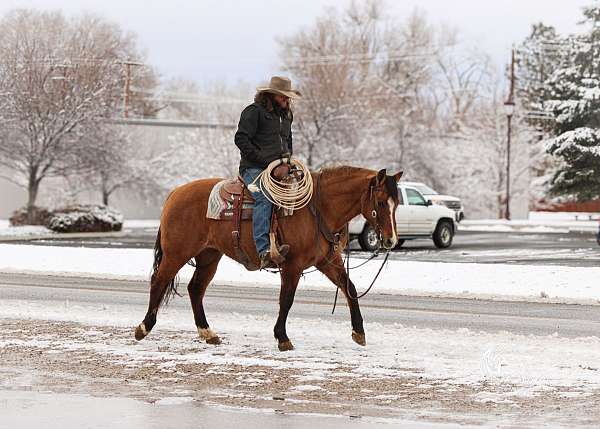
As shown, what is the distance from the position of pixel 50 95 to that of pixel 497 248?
19.6m

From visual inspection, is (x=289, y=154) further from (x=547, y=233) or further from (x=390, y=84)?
(x=390, y=84)

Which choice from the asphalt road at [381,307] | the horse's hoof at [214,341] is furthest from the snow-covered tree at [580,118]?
the horse's hoof at [214,341]

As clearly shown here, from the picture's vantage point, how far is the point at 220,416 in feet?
24.6

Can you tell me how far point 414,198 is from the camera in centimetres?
Result: 3156

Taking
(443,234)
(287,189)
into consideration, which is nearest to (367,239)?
(443,234)

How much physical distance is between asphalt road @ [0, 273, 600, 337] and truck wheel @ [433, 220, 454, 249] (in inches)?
542

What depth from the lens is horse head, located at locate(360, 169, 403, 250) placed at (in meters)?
10.5

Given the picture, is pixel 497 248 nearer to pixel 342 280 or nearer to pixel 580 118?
pixel 580 118

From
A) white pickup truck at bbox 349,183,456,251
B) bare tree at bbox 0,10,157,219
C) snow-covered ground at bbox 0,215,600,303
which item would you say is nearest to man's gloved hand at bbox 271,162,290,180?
snow-covered ground at bbox 0,215,600,303

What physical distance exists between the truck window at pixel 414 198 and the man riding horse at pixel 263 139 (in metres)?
20.3

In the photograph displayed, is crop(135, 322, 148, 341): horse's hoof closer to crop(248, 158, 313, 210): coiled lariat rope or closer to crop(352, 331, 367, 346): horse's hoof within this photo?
crop(248, 158, 313, 210): coiled lariat rope

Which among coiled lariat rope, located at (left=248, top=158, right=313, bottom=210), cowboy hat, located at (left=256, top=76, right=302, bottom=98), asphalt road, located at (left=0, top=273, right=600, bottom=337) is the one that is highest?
cowboy hat, located at (left=256, top=76, right=302, bottom=98)

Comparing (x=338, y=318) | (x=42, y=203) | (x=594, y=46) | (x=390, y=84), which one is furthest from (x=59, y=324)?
(x=390, y=84)

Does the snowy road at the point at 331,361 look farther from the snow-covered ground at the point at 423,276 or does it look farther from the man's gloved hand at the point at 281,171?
the snow-covered ground at the point at 423,276
